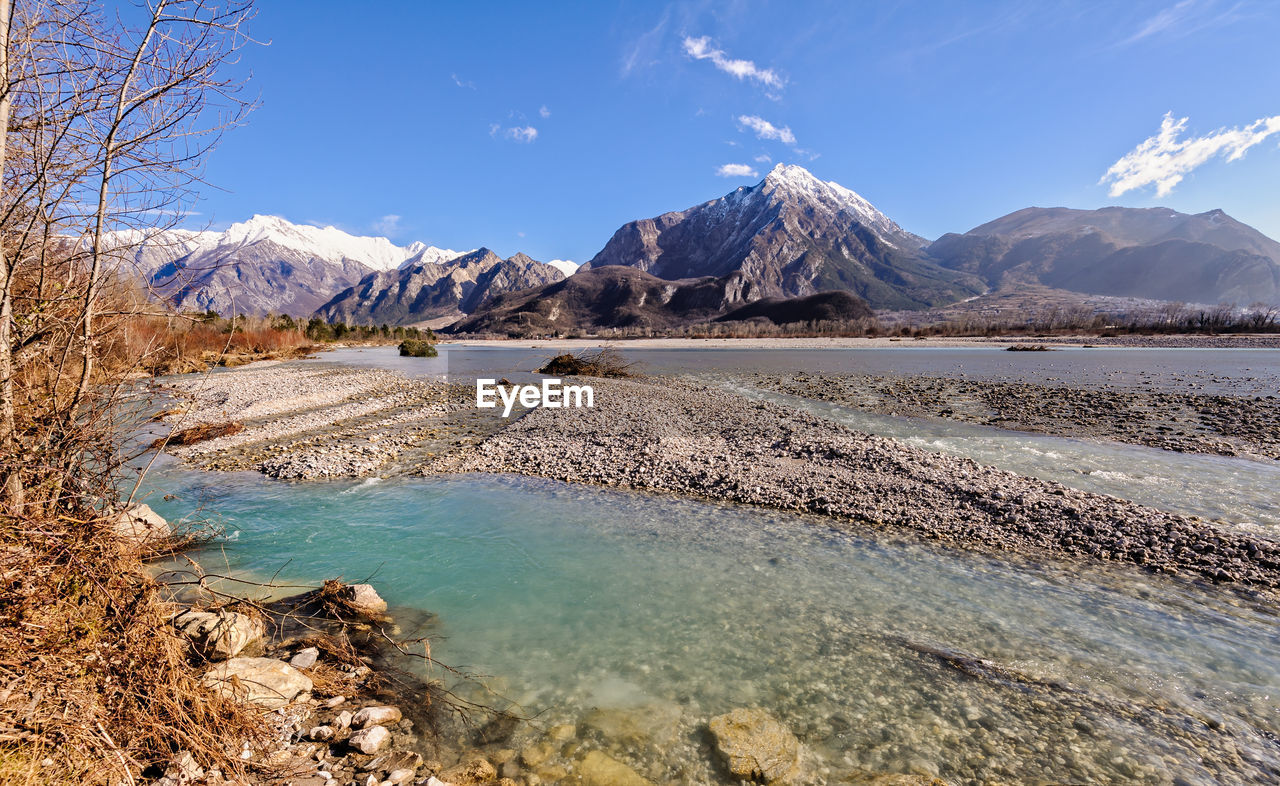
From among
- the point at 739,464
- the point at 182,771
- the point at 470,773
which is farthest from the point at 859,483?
the point at 182,771

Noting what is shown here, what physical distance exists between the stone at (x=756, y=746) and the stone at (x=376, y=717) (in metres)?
3.14

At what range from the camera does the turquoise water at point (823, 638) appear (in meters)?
4.93

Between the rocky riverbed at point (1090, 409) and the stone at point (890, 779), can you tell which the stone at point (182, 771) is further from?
the rocky riverbed at point (1090, 409)

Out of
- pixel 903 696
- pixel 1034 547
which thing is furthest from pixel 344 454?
pixel 1034 547

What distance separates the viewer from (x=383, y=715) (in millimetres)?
5141

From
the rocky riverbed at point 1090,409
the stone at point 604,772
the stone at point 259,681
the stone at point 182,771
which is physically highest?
the rocky riverbed at point 1090,409

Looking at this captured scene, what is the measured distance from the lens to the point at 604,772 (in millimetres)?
4680

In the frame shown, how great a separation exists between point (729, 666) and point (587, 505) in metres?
6.09

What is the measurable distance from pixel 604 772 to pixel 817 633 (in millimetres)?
3379

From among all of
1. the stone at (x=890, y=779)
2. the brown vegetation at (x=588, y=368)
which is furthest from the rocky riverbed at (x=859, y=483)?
the brown vegetation at (x=588, y=368)

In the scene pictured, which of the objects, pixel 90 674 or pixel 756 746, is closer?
pixel 90 674

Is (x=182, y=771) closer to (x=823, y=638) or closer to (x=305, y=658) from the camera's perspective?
(x=305, y=658)

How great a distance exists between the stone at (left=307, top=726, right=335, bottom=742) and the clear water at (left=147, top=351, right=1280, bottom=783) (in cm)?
158

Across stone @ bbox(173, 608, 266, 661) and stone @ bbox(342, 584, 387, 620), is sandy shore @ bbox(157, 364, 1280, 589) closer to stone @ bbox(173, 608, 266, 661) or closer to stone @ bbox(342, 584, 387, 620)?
stone @ bbox(173, 608, 266, 661)
